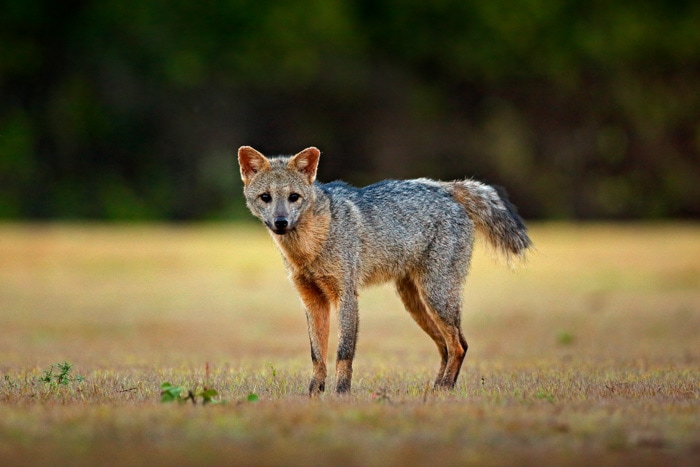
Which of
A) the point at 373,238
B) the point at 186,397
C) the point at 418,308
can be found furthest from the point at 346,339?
the point at 186,397

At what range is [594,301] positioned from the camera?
17953 mm

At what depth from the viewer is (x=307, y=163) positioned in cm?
909

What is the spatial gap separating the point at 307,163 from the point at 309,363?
3.04m

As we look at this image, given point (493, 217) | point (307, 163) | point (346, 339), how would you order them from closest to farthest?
point (346, 339)
point (307, 163)
point (493, 217)

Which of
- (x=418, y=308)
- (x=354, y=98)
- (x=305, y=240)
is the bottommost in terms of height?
(x=418, y=308)

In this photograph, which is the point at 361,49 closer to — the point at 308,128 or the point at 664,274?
the point at 308,128

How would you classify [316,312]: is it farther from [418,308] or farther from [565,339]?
[565,339]

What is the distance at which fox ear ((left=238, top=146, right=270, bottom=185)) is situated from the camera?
904 cm

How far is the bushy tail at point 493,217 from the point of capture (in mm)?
10195

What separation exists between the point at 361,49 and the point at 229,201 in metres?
7.55

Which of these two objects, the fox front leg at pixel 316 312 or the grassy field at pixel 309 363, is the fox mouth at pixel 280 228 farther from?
the grassy field at pixel 309 363

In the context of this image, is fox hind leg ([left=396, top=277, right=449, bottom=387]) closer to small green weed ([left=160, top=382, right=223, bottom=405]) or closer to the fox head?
the fox head

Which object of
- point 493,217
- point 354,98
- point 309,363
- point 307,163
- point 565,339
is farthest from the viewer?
point 354,98

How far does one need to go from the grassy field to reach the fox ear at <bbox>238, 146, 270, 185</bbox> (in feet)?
5.95
